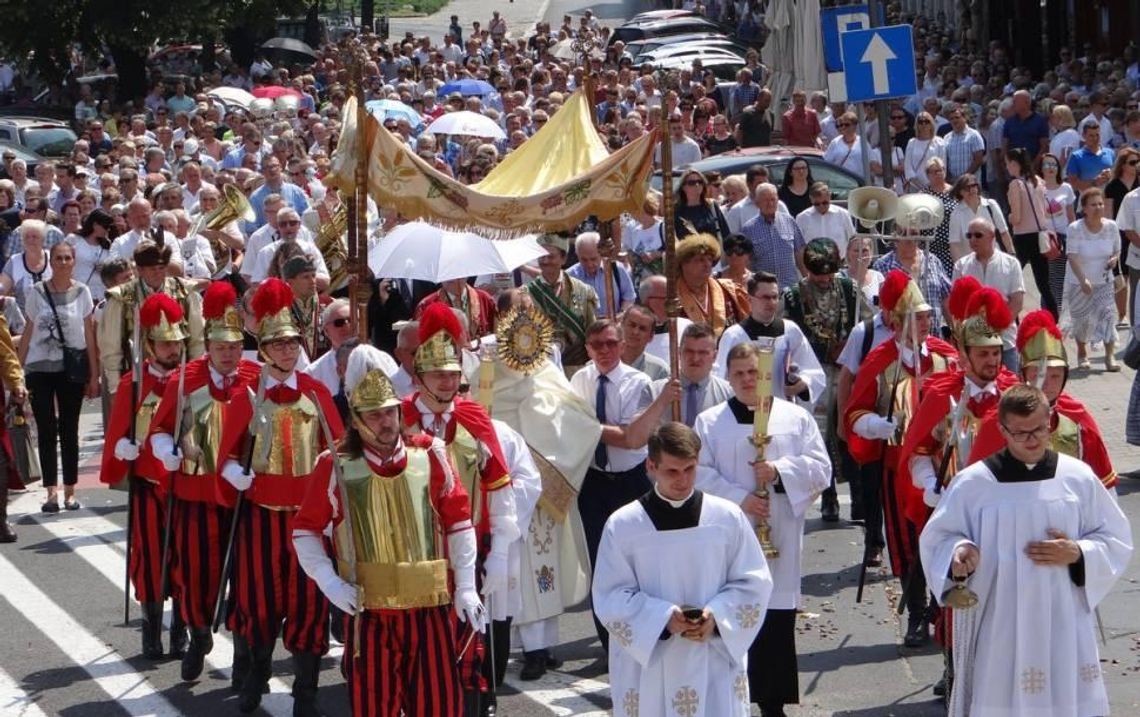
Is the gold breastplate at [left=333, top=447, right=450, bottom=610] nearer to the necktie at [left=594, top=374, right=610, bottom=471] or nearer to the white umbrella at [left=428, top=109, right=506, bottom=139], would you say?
the necktie at [left=594, top=374, right=610, bottom=471]

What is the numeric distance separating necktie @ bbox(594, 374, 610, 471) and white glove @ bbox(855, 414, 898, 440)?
1.28 m

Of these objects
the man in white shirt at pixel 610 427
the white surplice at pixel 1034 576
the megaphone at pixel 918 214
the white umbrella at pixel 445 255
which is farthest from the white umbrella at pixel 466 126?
the white surplice at pixel 1034 576

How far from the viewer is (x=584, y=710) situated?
1035cm

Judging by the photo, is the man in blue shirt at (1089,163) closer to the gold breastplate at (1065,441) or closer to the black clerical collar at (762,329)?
the black clerical collar at (762,329)

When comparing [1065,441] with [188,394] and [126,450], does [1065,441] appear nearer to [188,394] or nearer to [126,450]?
[188,394]

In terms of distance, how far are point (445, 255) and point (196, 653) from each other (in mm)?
3495

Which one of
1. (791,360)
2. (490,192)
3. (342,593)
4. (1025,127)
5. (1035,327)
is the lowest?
(342,593)

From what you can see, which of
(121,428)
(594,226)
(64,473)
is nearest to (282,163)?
(594,226)

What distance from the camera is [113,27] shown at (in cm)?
4169

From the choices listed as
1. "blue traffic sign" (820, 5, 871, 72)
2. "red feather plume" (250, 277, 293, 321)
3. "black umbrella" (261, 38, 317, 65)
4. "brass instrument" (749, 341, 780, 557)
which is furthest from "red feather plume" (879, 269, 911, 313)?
"black umbrella" (261, 38, 317, 65)

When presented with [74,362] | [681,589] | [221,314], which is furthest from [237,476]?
[74,362]

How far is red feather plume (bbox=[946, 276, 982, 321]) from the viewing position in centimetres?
1010

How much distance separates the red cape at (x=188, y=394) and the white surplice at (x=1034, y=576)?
146 inches

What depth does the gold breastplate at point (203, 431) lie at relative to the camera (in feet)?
35.1
